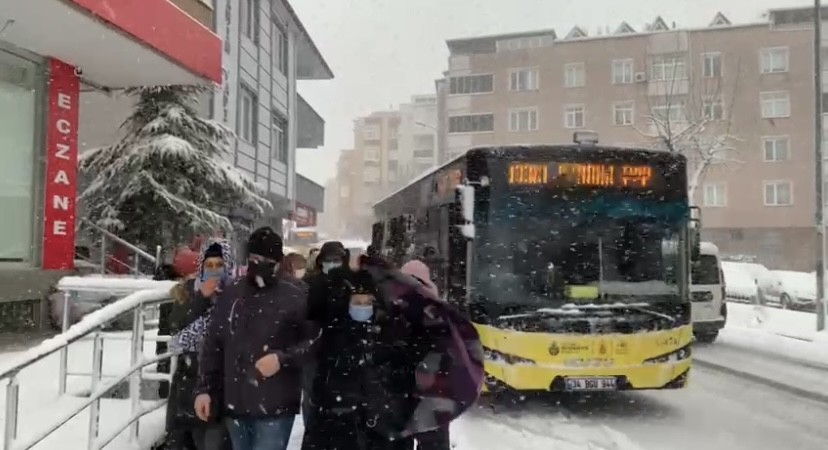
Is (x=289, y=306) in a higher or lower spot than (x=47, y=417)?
higher

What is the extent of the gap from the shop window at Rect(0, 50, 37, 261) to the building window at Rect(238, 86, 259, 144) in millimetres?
14034

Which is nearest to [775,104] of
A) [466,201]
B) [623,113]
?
[623,113]

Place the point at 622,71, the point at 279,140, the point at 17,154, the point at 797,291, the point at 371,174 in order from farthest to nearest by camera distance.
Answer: the point at 371,174, the point at 622,71, the point at 279,140, the point at 797,291, the point at 17,154

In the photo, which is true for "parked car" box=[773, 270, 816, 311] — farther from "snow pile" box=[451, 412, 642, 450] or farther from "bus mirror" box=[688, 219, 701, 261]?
"snow pile" box=[451, 412, 642, 450]

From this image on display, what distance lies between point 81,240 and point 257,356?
12274mm

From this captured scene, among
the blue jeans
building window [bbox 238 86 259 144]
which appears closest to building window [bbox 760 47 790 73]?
building window [bbox 238 86 259 144]

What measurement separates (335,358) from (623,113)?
5281 cm

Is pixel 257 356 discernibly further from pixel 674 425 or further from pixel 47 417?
pixel 674 425

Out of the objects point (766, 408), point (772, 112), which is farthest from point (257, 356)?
point (772, 112)

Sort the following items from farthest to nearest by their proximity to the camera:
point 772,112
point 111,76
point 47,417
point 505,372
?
point 772,112
point 111,76
point 505,372
point 47,417

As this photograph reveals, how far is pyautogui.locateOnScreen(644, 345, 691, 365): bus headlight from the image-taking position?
26.9 ft

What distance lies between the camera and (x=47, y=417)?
501cm

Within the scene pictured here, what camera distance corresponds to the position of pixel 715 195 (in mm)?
51938

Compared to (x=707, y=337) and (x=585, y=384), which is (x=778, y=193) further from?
(x=585, y=384)
